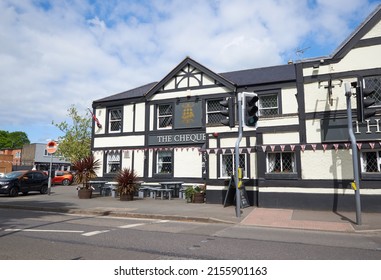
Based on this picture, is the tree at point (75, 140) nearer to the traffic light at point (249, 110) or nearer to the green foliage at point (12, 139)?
the traffic light at point (249, 110)

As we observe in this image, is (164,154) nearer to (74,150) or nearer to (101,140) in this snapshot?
(101,140)

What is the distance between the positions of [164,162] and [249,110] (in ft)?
33.3

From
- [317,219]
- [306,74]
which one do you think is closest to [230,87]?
[306,74]

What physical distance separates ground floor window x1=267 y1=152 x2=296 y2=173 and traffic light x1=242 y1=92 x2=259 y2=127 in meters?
4.00

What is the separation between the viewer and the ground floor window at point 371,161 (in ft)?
38.3

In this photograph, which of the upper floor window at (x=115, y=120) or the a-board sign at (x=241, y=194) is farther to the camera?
the upper floor window at (x=115, y=120)

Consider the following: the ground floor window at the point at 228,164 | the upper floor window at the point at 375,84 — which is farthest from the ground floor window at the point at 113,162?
the upper floor window at the point at 375,84

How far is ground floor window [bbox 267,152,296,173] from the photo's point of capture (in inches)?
516

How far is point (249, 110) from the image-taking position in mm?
9977

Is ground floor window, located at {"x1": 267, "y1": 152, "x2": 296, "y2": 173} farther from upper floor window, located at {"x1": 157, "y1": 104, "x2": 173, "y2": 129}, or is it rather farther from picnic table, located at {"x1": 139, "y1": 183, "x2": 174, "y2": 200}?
upper floor window, located at {"x1": 157, "y1": 104, "x2": 173, "y2": 129}

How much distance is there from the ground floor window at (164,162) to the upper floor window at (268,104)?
6.30 metres

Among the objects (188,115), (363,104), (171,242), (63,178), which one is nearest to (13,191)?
(188,115)

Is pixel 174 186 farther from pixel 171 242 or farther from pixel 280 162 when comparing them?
pixel 171 242

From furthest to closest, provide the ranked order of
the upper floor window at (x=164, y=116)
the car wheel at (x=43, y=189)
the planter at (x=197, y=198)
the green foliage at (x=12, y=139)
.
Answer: the green foliage at (x=12, y=139)
the car wheel at (x=43, y=189)
the upper floor window at (x=164, y=116)
the planter at (x=197, y=198)
